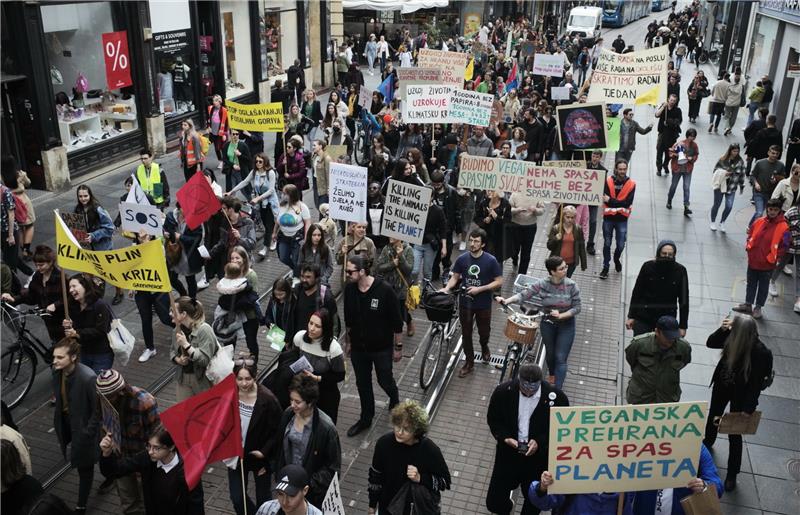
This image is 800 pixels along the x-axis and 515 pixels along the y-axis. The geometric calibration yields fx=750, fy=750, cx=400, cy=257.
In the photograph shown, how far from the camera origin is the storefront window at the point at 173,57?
62.6 ft

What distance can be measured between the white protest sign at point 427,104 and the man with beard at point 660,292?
6.90m

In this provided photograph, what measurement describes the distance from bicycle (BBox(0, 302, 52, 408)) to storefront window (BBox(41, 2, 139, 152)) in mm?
9292

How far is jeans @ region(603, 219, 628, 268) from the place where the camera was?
11892 millimetres

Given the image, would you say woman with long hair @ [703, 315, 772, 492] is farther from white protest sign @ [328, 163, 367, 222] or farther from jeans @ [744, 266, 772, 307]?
white protest sign @ [328, 163, 367, 222]

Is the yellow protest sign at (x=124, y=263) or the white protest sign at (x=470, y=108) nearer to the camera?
the yellow protest sign at (x=124, y=263)

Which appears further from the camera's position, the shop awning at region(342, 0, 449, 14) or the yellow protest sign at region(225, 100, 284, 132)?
the shop awning at region(342, 0, 449, 14)

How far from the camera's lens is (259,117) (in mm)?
13938

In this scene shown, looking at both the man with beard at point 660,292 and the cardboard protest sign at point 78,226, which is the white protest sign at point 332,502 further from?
the cardboard protest sign at point 78,226

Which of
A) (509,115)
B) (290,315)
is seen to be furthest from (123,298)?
(509,115)

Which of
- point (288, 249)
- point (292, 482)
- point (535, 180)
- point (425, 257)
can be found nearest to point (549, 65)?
point (535, 180)

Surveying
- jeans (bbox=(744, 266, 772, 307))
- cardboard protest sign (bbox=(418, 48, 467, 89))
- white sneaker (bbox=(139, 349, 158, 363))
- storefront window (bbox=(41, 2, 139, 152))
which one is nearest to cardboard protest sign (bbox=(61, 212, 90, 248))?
white sneaker (bbox=(139, 349, 158, 363))

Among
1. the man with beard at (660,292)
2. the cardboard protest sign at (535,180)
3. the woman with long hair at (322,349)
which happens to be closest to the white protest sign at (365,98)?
the cardboard protest sign at (535,180)

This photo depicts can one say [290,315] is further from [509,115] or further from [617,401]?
[509,115]

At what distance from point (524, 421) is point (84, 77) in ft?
50.6
